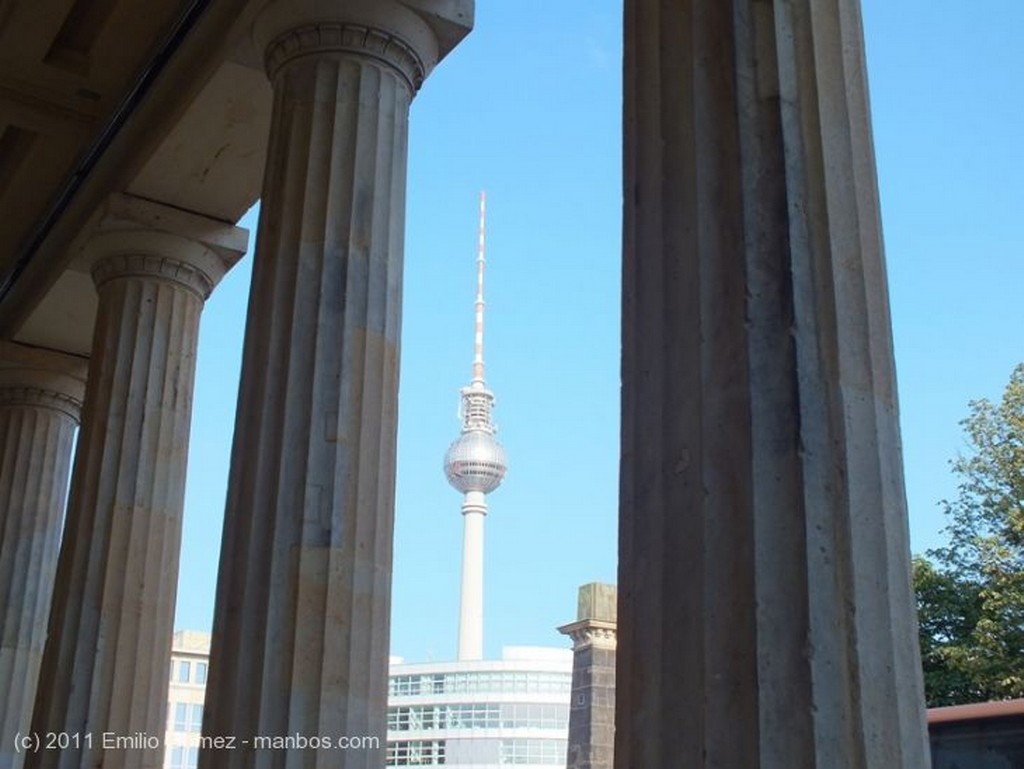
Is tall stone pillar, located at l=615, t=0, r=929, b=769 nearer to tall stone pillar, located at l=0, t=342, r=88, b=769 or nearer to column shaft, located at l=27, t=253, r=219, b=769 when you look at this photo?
column shaft, located at l=27, t=253, r=219, b=769

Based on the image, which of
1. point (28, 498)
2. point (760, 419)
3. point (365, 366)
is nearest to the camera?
point (760, 419)

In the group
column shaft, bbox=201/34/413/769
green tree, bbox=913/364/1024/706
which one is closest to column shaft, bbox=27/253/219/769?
column shaft, bbox=201/34/413/769

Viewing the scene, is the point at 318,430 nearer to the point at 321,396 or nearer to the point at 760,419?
the point at 321,396

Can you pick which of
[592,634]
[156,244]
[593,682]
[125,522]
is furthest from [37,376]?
[593,682]

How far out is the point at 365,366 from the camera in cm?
2441

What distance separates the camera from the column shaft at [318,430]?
21.8 meters

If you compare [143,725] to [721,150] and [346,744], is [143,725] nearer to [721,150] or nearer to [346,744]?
[346,744]

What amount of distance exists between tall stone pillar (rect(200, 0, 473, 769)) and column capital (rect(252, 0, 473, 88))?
37mm

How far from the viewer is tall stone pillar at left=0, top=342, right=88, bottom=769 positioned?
46.3 meters

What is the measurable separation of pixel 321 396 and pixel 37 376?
2848cm

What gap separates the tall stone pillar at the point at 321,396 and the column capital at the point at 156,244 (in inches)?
438

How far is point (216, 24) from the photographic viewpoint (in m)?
32.6

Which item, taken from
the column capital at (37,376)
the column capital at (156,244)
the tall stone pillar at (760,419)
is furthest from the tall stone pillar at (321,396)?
the column capital at (37,376)

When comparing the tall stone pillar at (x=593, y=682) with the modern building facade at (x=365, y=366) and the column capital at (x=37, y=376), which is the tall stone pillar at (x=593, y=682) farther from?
the column capital at (x=37, y=376)
